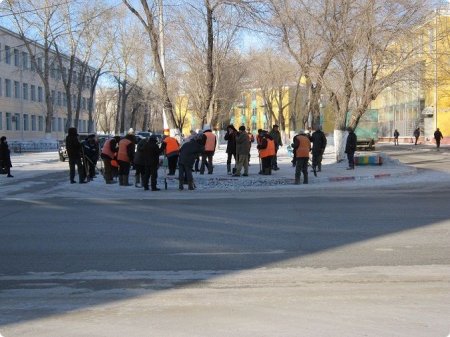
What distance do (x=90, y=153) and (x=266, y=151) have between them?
20.0 ft

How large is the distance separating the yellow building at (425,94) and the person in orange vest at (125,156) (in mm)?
12749

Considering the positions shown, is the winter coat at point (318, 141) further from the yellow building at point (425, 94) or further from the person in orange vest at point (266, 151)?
the yellow building at point (425, 94)

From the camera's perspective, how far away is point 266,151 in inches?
783

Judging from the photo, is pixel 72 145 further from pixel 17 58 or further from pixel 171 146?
pixel 17 58

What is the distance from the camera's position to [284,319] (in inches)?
201

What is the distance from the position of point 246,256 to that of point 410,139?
200 ft

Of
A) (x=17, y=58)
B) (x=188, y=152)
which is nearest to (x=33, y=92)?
(x=17, y=58)

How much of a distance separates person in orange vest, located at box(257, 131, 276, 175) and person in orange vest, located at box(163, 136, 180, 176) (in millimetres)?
2874

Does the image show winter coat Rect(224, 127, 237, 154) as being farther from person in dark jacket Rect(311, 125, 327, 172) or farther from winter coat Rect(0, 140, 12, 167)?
winter coat Rect(0, 140, 12, 167)

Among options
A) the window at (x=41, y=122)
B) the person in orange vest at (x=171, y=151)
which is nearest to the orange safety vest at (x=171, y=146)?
→ the person in orange vest at (x=171, y=151)

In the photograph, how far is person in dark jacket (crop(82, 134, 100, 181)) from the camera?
19281 mm

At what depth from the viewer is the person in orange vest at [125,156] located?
57.3 ft

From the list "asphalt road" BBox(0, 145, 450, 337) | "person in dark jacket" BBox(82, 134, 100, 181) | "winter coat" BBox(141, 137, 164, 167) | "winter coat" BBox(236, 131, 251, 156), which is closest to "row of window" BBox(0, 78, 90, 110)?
"person in dark jacket" BBox(82, 134, 100, 181)

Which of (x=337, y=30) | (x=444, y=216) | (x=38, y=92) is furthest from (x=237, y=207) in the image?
(x=38, y=92)
